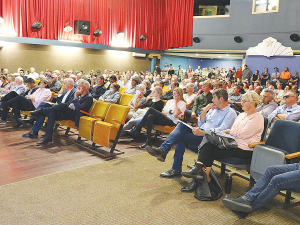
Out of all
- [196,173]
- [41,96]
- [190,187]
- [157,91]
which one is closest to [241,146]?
[196,173]

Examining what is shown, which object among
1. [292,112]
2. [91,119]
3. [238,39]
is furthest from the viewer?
[238,39]

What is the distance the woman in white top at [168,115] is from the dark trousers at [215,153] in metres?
1.51

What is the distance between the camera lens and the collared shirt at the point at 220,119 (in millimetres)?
3070

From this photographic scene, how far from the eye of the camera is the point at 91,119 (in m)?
4.19

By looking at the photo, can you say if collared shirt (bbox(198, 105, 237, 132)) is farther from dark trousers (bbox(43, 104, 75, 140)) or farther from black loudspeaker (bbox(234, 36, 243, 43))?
black loudspeaker (bbox(234, 36, 243, 43))

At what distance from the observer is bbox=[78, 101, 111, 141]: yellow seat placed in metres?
4.14

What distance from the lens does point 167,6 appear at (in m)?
15.6

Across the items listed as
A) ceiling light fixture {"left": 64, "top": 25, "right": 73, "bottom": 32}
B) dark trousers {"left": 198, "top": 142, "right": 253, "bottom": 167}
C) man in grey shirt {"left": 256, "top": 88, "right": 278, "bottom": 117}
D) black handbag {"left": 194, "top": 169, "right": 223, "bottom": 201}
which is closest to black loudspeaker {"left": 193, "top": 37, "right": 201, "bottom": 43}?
ceiling light fixture {"left": 64, "top": 25, "right": 73, "bottom": 32}

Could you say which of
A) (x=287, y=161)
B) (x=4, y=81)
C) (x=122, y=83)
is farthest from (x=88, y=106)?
(x=122, y=83)

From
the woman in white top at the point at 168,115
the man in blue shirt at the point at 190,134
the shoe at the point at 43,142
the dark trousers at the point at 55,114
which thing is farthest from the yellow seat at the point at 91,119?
the man in blue shirt at the point at 190,134

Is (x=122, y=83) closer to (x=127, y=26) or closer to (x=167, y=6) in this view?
(x=127, y=26)

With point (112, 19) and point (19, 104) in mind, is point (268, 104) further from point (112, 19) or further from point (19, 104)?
point (112, 19)

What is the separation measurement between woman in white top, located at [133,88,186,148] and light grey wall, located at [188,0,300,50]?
373 inches

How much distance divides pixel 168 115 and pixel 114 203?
2.13m
